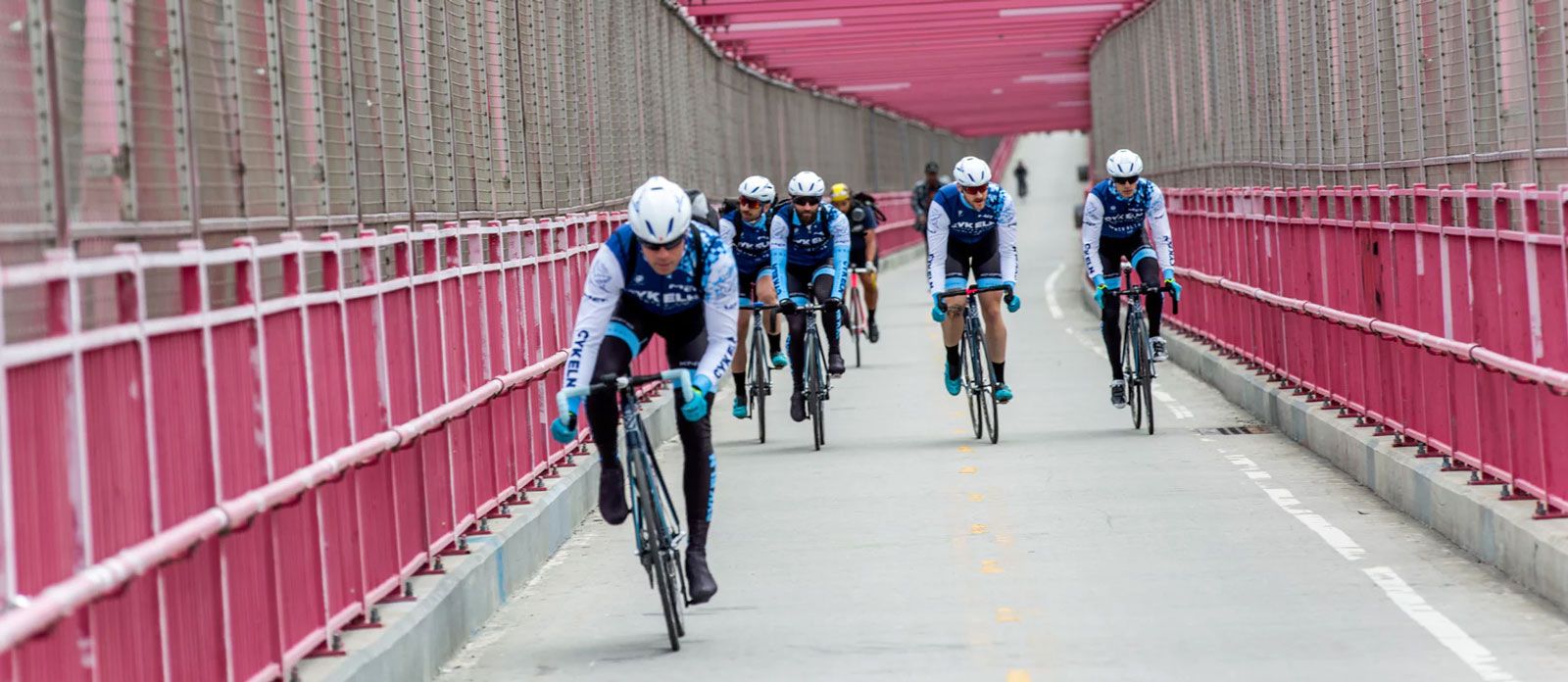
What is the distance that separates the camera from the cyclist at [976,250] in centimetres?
1717

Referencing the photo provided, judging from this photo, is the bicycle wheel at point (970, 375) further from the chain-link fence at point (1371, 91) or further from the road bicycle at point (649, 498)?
the road bicycle at point (649, 498)

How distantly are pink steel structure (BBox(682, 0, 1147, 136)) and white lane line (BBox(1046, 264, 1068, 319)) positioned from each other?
461 centimetres

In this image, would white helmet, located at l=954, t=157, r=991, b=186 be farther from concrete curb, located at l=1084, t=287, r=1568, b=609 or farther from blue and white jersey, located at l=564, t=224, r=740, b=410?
blue and white jersey, located at l=564, t=224, r=740, b=410

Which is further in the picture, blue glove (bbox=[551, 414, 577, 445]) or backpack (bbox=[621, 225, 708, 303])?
backpack (bbox=[621, 225, 708, 303])

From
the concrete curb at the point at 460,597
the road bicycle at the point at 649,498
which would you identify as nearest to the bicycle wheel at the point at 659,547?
the road bicycle at the point at 649,498

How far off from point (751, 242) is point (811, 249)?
18.5 inches

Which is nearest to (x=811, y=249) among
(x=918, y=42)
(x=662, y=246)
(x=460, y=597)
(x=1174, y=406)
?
(x=1174, y=406)

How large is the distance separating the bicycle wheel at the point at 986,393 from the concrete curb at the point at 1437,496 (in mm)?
2044

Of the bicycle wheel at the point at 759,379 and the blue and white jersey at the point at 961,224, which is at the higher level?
the blue and white jersey at the point at 961,224

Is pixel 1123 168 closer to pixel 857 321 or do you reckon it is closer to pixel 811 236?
pixel 811 236

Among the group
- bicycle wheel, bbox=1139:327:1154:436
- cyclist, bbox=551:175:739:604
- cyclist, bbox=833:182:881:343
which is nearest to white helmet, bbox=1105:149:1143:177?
bicycle wheel, bbox=1139:327:1154:436

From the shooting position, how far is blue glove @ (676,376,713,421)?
372 inches

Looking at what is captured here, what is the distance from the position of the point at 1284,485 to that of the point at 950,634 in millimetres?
5287

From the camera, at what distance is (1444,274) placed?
1265cm
